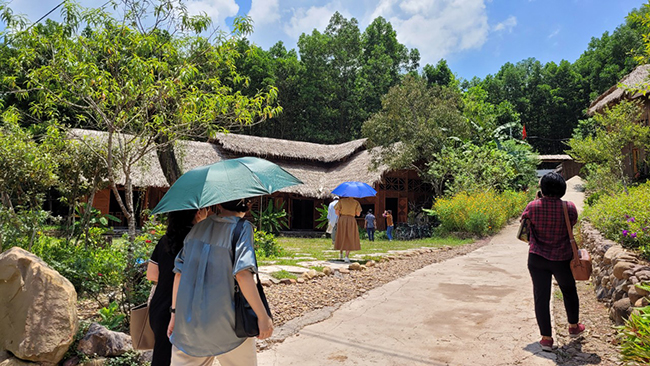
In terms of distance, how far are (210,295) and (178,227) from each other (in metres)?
0.64

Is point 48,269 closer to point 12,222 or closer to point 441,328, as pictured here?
point 12,222

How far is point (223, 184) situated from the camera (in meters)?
2.45

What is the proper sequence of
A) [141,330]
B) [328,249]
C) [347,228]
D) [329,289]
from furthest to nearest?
1. [328,249]
2. [347,228]
3. [329,289]
4. [141,330]

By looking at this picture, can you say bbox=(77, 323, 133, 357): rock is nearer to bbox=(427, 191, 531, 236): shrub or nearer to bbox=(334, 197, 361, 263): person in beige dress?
bbox=(334, 197, 361, 263): person in beige dress

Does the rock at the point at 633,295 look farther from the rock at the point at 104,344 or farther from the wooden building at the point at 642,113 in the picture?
the wooden building at the point at 642,113

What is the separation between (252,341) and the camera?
7.83 ft

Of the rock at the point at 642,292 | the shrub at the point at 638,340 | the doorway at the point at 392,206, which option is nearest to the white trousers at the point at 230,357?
the shrub at the point at 638,340

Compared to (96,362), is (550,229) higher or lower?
higher

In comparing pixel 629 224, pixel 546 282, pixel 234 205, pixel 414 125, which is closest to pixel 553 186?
pixel 546 282

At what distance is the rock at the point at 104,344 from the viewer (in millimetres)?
4047

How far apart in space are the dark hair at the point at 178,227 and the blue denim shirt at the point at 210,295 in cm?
42

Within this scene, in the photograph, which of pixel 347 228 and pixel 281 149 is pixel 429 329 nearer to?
pixel 347 228

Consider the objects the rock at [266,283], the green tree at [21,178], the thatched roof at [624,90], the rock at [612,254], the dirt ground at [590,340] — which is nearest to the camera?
the dirt ground at [590,340]

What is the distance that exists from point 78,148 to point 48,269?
4.07m
